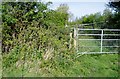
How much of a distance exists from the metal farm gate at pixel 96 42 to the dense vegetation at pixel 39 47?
568 millimetres

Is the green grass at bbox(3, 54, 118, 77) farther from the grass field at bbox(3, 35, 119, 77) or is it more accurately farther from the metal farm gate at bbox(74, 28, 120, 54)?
the metal farm gate at bbox(74, 28, 120, 54)

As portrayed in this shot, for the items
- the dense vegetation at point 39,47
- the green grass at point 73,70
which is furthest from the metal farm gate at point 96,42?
the green grass at point 73,70

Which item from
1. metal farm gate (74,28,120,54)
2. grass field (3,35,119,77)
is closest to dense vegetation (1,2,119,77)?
grass field (3,35,119,77)

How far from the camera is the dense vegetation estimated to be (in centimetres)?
379

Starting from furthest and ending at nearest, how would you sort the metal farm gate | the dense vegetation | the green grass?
the metal farm gate < the dense vegetation < the green grass

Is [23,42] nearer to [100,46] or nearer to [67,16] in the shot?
[67,16]

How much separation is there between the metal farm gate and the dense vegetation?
22.4 inches

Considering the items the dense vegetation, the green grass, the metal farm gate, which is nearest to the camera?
the green grass

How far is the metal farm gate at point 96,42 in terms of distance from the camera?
5.23m

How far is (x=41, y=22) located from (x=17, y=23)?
20.6 inches

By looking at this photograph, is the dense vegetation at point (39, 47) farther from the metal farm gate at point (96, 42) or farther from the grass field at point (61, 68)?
the metal farm gate at point (96, 42)

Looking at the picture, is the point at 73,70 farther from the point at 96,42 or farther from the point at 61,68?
the point at 96,42

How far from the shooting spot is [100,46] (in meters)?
5.58

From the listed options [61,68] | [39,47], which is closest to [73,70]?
[61,68]
